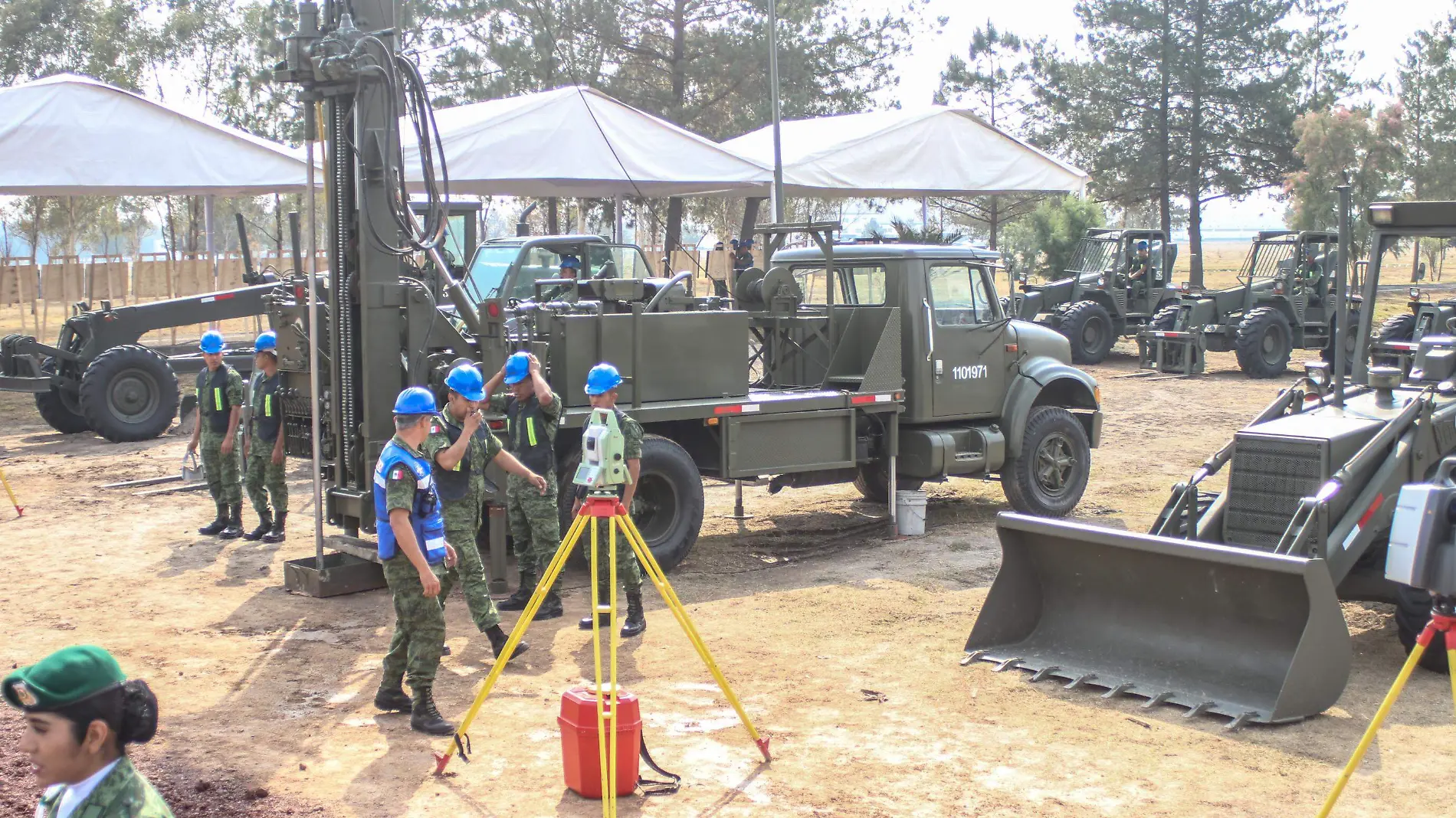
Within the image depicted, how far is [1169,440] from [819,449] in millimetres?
7476

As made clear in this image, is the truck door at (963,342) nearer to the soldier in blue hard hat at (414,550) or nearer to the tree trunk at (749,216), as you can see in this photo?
the soldier in blue hard hat at (414,550)

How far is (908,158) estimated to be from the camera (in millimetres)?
20750

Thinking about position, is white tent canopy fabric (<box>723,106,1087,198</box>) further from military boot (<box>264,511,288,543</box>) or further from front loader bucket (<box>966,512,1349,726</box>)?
front loader bucket (<box>966,512,1349,726</box>)

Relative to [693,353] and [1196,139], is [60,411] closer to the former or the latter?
[693,353]

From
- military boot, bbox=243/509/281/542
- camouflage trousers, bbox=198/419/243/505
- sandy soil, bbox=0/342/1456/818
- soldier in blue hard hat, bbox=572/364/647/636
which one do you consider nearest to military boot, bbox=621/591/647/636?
soldier in blue hard hat, bbox=572/364/647/636

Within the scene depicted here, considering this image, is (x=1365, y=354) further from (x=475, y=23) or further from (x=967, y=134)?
(x=475, y=23)

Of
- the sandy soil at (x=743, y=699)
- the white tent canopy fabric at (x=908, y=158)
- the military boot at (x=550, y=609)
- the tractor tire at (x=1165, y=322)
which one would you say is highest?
the white tent canopy fabric at (x=908, y=158)

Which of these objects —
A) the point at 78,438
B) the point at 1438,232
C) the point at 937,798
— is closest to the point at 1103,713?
the point at 937,798

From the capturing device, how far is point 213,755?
6043 mm

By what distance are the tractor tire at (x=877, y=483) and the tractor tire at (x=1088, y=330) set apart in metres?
12.7

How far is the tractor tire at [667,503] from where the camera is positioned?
9594 millimetres

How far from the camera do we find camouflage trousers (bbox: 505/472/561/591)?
27.7 ft

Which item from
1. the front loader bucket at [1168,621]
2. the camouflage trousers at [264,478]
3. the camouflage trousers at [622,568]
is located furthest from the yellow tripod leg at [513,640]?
the camouflage trousers at [264,478]

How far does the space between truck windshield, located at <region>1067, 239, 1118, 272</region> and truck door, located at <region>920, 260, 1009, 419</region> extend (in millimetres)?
14911
